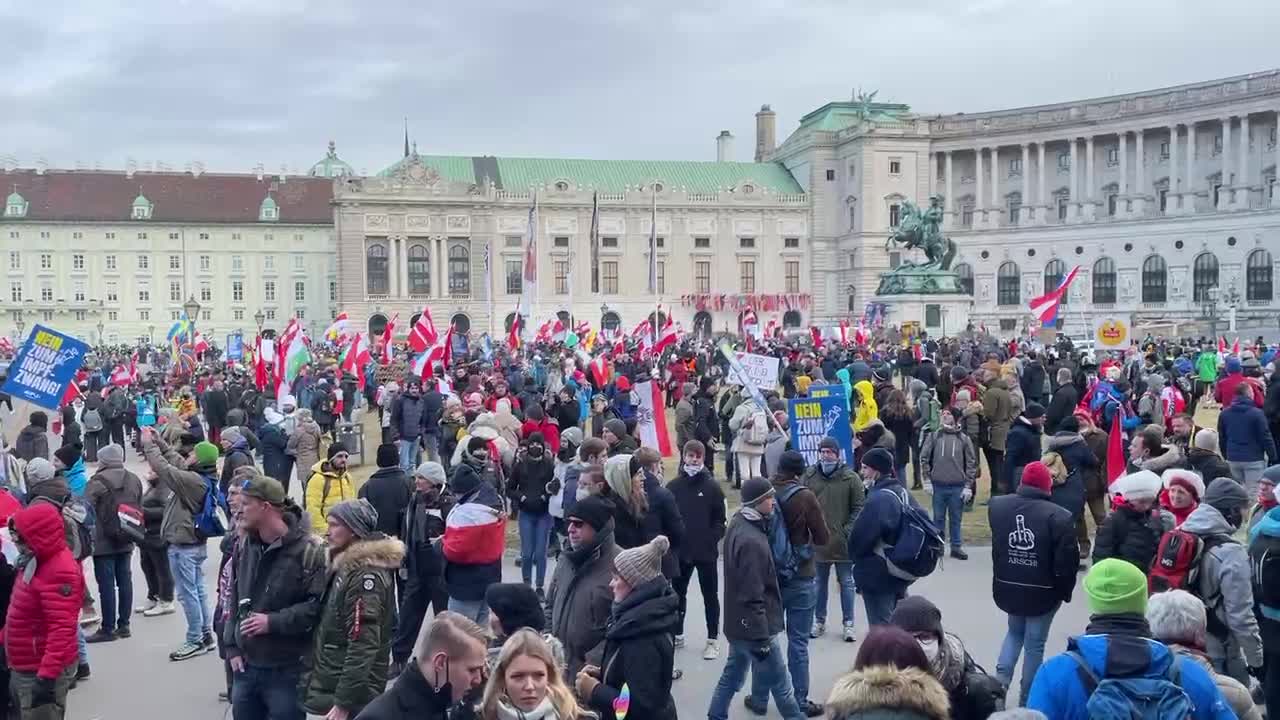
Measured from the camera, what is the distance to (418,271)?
75.6 metres

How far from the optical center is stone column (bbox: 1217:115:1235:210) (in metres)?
63.5

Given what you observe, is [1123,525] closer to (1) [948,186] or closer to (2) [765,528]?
(2) [765,528]

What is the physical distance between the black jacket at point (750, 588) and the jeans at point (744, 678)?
0.11 metres

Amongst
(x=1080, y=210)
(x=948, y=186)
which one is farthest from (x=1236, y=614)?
(x=948, y=186)

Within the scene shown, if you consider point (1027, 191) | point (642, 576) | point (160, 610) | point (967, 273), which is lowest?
point (160, 610)

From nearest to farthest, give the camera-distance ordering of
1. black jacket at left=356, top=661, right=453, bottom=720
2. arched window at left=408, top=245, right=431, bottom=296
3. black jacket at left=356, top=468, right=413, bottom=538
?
black jacket at left=356, top=661, right=453, bottom=720, black jacket at left=356, top=468, right=413, bottom=538, arched window at left=408, top=245, right=431, bottom=296

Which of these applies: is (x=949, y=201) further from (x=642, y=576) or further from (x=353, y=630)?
(x=353, y=630)

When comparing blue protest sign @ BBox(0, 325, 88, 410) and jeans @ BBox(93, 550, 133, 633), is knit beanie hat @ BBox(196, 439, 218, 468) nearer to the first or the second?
jeans @ BBox(93, 550, 133, 633)

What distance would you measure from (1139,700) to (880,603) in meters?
3.92

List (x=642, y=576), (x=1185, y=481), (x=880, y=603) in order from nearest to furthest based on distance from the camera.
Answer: (x=642, y=576) < (x=1185, y=481) < (x=880, y=603)

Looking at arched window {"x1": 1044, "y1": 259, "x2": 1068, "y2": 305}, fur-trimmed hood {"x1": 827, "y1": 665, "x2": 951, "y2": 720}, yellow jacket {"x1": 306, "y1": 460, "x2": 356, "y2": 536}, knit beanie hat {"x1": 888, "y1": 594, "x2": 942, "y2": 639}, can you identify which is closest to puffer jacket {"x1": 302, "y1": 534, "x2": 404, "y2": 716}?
knit beanie hat {"x1": 888, "y1": 594, "x2": 942, "y2": 639}

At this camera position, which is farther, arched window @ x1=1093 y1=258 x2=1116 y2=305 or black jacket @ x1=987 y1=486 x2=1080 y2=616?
arched window @ x1=1093 y1=258 x2=1116 y2=305

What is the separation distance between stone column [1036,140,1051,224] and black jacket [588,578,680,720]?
72160 millimetres

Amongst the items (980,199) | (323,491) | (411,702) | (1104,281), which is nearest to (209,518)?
(323,491)
